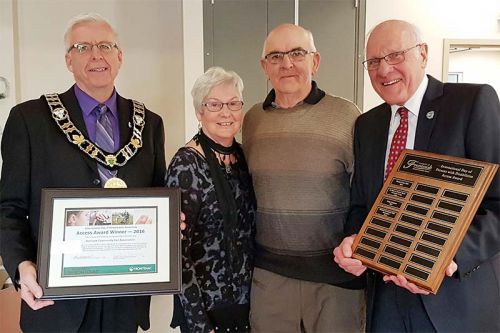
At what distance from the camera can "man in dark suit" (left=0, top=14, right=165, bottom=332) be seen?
1.38m

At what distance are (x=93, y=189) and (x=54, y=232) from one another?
171 millimetres

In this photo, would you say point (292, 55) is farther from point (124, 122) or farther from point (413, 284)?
point (413, 284)

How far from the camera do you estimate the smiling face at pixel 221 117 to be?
1.60m

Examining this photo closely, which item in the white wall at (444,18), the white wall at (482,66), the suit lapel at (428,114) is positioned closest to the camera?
the suit lapel at (428,114)

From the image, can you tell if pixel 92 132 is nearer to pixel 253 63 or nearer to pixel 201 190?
pixel 201 190

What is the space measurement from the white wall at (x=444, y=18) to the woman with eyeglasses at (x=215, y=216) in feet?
8.76

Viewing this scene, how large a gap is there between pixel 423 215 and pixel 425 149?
0.25 metres

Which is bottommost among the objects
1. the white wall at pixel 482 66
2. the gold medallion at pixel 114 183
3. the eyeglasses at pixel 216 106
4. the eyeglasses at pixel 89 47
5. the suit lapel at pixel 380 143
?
the gold medallion at pixel 114 183

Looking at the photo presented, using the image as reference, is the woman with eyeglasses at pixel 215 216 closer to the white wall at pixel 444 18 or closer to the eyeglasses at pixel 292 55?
the eyeglasses at pixel 292 55

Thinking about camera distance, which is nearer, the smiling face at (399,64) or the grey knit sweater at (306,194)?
the smiling face at (399,64)

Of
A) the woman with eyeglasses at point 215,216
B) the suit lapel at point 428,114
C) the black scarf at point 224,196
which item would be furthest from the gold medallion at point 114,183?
the suit lapel at point 428,114

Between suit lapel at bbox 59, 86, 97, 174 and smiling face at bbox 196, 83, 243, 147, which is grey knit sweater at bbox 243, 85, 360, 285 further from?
suit lapel at bbox 59, 86, 97, 174

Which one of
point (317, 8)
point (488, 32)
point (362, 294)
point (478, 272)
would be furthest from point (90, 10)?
point (488, 32)

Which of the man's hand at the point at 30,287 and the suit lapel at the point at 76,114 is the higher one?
the suit lapel at the point at 76,114
